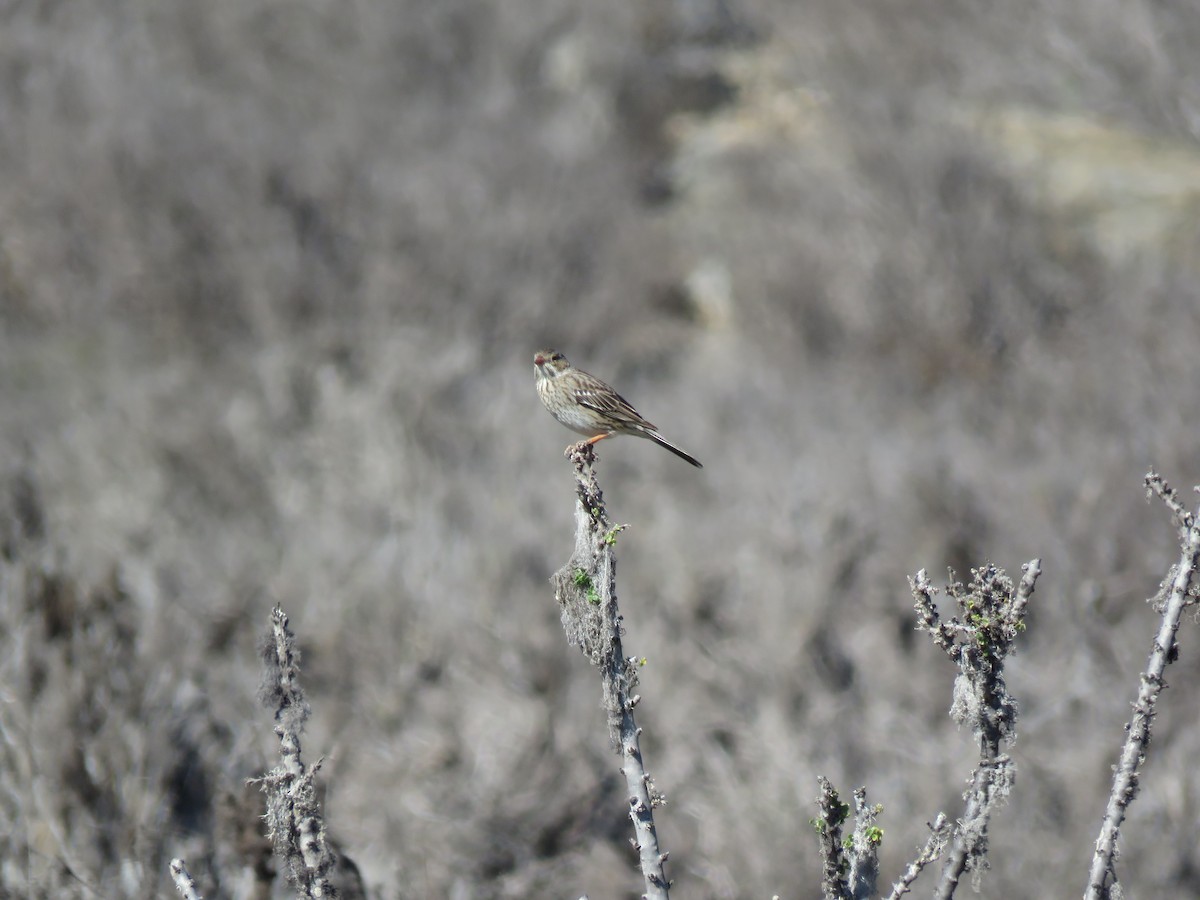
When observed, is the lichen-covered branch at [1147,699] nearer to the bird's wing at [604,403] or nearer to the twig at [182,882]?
the twig at [182,882]

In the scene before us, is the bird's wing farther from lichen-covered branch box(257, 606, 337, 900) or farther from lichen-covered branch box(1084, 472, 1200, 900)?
lichen-covered branch box(1084, 472, 1200, 900)

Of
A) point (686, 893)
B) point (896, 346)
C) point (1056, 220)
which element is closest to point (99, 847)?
point (686, 893)

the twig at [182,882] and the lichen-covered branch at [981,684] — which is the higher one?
the lichen-covered branch at [981,684]

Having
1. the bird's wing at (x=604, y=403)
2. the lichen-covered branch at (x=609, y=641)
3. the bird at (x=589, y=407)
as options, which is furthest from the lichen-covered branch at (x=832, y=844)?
the bird's wing at (x=604, y=403)

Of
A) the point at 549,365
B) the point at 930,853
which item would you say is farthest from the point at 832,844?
the point at 549,365

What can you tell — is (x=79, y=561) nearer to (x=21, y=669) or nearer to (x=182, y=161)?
(x=21, y=669)
